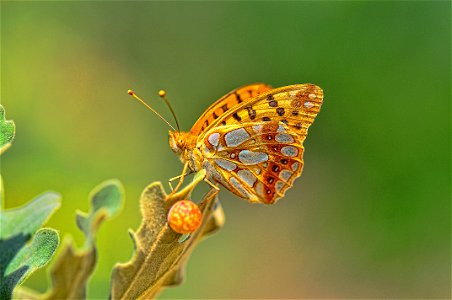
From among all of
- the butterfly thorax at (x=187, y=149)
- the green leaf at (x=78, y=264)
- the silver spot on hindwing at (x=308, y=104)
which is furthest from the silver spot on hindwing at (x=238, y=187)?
the green leaf at (x=78, y=264)

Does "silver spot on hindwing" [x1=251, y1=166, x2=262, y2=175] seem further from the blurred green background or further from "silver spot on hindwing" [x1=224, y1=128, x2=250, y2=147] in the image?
the blurred green background

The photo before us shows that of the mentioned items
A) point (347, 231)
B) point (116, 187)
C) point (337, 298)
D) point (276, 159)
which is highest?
point (347, 231)

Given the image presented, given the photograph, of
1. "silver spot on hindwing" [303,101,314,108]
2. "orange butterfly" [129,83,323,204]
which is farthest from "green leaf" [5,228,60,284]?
"silver spot on hindwing" [303,101,314,108]

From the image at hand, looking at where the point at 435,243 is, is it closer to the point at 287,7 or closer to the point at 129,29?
the point at 287,7

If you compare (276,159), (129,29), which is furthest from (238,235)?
(276,159)

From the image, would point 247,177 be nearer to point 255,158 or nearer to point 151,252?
point 255,158

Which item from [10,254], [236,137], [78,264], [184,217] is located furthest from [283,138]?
[78,264]
